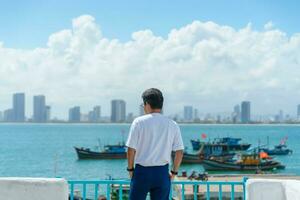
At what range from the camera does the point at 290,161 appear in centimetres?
6981

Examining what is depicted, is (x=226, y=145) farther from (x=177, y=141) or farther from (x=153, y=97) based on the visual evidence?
(x=153, y=97)

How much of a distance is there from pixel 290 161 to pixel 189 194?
167 ft

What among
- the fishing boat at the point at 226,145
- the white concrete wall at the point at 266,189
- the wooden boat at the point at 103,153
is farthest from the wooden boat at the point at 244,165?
the white concrete wall at the point at 266,189

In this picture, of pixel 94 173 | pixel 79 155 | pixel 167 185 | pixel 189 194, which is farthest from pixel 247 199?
pixel 79 155

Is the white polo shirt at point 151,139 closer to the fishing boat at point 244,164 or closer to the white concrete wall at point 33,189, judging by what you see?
the white concrete wall at point 33,189

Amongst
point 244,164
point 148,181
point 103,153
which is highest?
point 148,181

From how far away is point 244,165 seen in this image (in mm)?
49438

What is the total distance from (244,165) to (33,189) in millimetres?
45485

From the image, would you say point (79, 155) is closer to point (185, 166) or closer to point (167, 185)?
point (185, 166)

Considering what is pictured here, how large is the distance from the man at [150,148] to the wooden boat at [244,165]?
146 feet

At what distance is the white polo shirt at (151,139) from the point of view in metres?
5.13

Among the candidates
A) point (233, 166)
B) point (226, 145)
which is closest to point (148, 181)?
point (233, 166)

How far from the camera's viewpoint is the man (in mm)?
5137

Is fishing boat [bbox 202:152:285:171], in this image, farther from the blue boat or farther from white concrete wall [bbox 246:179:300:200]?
white concrete wall [bbox 246:179:300:200]
